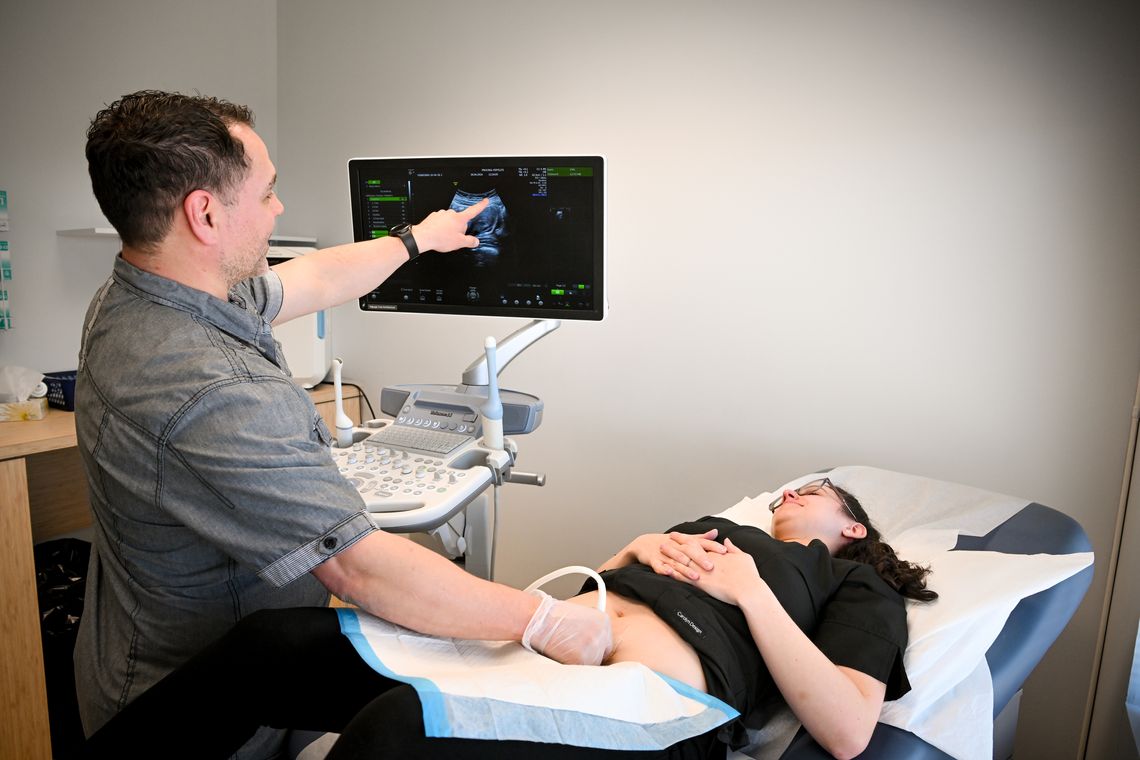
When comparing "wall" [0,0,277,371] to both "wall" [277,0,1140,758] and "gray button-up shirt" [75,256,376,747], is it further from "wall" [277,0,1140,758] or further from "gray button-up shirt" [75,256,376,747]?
"gray button-up shirt" [75,256,376,747]

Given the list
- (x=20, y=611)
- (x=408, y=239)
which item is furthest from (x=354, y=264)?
(x=20, y=611)

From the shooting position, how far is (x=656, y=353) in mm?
2488

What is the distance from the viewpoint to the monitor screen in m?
1.70

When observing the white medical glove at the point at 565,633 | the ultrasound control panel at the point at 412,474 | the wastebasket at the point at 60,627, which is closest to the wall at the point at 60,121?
the wastebasket at the point at 60,627

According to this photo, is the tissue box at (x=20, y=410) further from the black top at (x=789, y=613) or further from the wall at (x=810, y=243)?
the black top at (x=789, y=613)

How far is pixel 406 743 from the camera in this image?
0.90m

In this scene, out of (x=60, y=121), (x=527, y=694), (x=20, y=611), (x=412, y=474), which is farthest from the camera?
(x=60, y=121)

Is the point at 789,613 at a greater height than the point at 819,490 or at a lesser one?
lesser

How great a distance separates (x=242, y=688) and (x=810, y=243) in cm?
177

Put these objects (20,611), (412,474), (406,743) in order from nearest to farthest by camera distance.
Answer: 1. (406,743)
2. (412,474)
3. (20,611)

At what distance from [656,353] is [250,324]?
59.5 inches

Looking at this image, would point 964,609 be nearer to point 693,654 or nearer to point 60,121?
point 693,654

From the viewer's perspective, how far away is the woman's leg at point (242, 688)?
40.4 inches

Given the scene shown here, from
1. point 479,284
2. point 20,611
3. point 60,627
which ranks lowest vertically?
point 60,627
